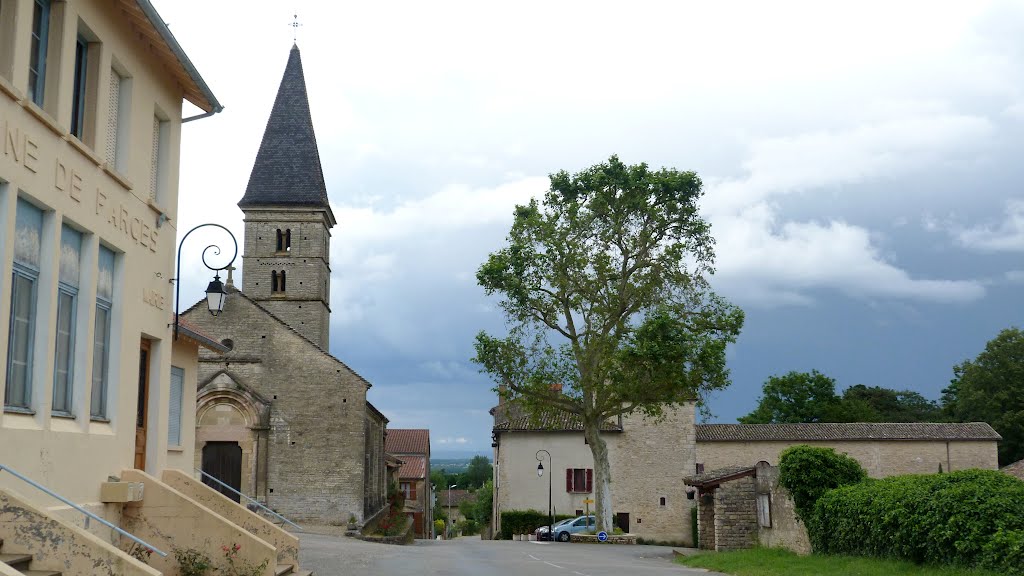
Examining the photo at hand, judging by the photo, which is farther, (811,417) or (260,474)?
(811,417)

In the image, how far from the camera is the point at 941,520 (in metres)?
13.3

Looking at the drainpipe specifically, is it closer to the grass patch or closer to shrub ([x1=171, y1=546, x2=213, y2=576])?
shrub ([x1=171, y1=546, x2=213, y2=576])

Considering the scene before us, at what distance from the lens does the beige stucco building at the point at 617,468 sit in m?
45.8

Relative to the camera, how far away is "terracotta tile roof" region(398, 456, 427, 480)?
7966 centimetres

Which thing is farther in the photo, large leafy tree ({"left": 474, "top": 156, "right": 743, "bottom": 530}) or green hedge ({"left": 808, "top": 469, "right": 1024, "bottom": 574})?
large leafy tree ({"left": 474, "top": 156, "right": 743, "bottom": 530})

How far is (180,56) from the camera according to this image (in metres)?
12.1

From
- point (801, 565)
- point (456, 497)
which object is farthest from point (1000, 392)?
point (456, 497)

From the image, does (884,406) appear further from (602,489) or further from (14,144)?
(14,144)

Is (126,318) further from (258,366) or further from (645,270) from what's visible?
(258,366)

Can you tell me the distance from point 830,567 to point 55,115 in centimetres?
1376

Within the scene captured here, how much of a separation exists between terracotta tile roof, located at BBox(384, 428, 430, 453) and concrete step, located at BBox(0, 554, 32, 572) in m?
86.7

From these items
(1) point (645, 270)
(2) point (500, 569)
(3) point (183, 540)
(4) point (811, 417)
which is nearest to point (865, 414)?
(4) point (811, 417)

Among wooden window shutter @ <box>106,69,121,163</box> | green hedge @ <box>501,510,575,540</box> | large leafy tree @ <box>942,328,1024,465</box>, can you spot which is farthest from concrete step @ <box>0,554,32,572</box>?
large leafy tree @ <box>942,328,1024,465</box>

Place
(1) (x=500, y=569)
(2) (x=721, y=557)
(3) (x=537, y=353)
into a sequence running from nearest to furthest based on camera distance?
(1) (x=500, y=569) < (2) (x=721, y=557) < (3) (x=537, y=353)
